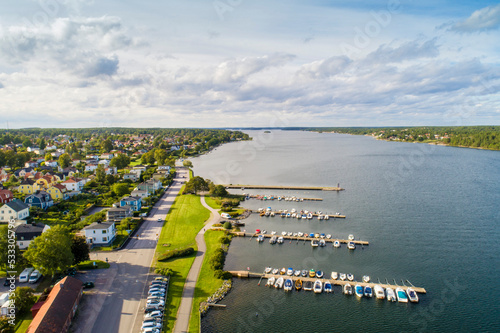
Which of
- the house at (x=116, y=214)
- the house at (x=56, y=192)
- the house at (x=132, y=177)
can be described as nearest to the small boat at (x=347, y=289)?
the house at (x=116, y=214)

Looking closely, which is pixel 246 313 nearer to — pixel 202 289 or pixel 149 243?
pixel 202 289

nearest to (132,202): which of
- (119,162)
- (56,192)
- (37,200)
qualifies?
(37,200)

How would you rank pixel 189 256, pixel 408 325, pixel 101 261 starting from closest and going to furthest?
pixel 408 325 < pixel 101 261 < pixel 189 256

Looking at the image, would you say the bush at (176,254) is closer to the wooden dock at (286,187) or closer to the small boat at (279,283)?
the small boat at (279,283)

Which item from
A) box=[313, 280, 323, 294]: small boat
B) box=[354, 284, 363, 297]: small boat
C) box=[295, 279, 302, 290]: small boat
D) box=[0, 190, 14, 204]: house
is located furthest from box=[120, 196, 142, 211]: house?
box=[354, 284, 363, 297]: small boat

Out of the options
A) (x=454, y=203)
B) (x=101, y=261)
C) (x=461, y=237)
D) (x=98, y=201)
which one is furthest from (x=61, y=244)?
(x=454, y=203)

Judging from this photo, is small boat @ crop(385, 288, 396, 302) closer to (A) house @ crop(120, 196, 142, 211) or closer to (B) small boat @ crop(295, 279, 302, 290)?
(B) small boat @ crop(295, 279, 302, 290)

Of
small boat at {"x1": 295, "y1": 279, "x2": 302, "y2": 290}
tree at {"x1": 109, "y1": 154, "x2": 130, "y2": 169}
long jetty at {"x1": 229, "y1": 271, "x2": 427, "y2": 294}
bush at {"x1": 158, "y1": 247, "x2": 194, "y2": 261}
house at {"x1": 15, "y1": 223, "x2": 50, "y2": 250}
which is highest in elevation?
tree at {"x1": 109, "y1": 154, "x2": 130, "y2": 169}
